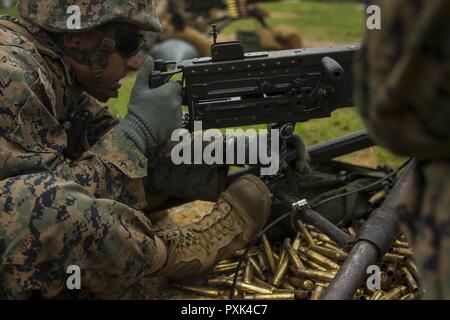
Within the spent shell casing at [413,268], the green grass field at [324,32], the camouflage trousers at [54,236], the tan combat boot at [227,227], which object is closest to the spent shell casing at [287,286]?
the tan combat boot at [227,227]

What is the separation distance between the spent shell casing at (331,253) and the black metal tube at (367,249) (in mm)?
622

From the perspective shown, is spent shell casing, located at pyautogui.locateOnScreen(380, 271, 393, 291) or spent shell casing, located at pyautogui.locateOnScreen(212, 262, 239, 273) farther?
spent shell casing, located at pyautogui.locateOnScreen(212, 262, 239, 273)

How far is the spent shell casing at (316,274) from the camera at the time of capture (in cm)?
355

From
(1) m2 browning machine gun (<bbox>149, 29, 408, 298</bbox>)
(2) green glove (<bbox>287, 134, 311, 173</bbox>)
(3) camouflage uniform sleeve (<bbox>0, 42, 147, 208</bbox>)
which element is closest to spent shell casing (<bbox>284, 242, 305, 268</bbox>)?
(1) m2 browning machine gun (<bbox>149, 29, 408, 298</bbox>)

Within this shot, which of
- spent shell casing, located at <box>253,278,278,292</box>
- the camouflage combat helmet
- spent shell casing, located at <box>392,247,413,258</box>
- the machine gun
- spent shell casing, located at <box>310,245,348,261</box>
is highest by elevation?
the machine gun

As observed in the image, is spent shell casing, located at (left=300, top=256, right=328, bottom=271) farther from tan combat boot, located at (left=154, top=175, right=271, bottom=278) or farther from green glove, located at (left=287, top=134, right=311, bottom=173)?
green glove, located at (left=287, top=134, right=311, bottom=173)

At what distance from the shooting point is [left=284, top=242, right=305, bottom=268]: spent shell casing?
3.74 meters

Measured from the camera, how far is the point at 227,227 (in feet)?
12.2

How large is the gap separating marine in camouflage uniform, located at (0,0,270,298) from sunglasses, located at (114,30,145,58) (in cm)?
6

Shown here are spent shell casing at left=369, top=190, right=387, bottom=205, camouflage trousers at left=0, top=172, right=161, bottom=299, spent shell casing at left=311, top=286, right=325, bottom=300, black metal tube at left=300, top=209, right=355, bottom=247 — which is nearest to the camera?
camouflage trousers at left=0, top=172, right=161, bottom=299

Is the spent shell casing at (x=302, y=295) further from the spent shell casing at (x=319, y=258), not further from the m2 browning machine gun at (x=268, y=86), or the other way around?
the m2 browning machine gun at (x=268, y=86)

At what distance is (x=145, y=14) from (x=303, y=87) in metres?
0.98

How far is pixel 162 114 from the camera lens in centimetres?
336

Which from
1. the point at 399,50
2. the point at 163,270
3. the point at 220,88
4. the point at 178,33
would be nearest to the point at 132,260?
the point at 163,270
